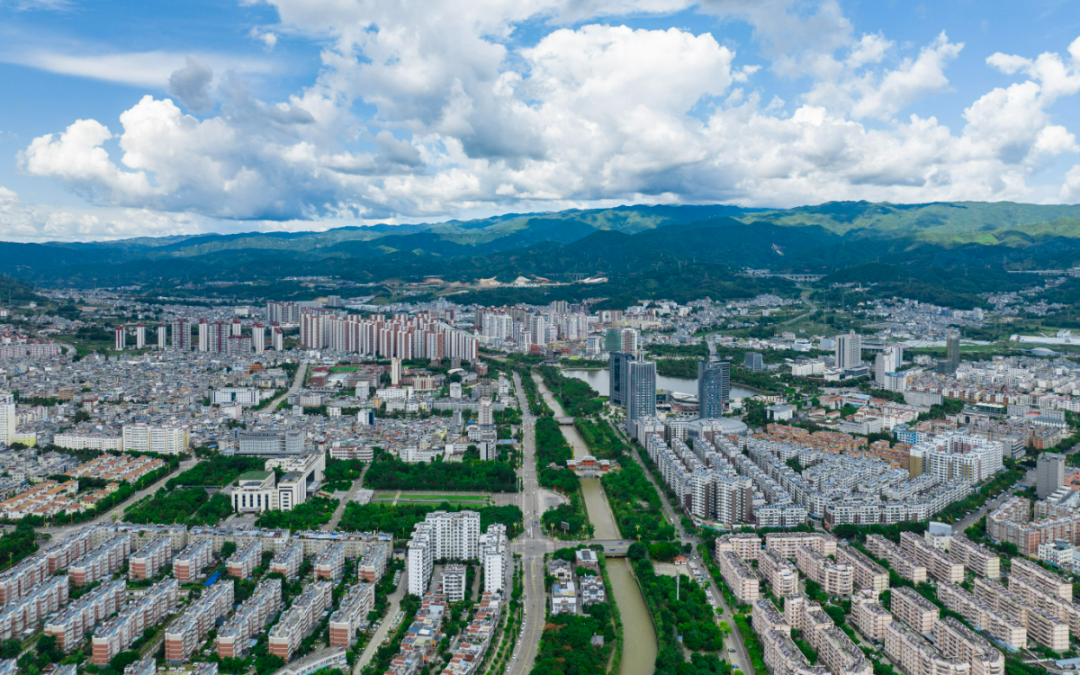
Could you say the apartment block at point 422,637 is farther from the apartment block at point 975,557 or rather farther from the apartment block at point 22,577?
the apartment block at point 975,557

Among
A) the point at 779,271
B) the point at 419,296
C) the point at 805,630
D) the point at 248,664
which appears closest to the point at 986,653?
the point at 805,630

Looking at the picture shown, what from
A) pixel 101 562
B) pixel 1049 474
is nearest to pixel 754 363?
pixel 1049 474

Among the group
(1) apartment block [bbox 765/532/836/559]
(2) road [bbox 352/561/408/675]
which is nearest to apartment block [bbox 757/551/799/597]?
(1) apartment block [bbox 765/532/836/559]

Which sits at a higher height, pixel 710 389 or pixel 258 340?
pixel 258 340

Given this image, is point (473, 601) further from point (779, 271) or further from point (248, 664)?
point (779, 271)

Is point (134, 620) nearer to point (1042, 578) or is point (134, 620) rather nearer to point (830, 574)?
point (830, 574)

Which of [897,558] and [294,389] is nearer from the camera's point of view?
[897,558]

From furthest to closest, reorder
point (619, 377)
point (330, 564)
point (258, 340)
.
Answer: point (258, 340), point (619, 377), point (330, 564)
